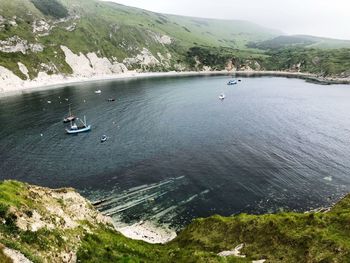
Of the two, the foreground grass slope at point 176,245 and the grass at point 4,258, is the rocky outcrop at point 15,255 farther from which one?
the foreground grass slope at point 176,245

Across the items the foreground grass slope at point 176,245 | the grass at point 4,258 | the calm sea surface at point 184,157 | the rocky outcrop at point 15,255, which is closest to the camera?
the grass at point 4,258

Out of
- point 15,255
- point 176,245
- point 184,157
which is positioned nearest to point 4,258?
point 15,255

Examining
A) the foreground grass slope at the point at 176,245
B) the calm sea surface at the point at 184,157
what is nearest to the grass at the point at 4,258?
the foreground grass slope at the point at 176,245

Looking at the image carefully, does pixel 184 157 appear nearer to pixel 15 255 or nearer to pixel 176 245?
pixel 176 245

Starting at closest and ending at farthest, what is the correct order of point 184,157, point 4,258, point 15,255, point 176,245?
point 4,258
point 15,255
point 176,245
point 184,157

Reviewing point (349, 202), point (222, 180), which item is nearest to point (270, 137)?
point (222, 180)

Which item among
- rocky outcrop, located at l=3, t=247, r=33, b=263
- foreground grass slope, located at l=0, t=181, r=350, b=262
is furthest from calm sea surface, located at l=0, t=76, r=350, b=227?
rocky outcrop, located at l=3, t=247, r=33, b=263
